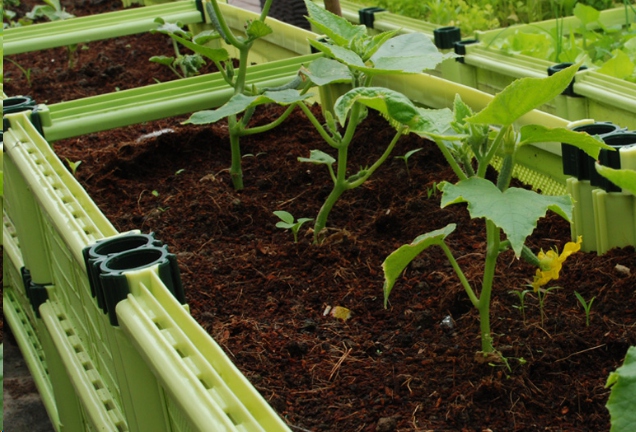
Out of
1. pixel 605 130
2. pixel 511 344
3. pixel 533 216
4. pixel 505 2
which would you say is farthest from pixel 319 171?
pixel 505 2

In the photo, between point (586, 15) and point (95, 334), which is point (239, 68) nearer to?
point (95, 334)

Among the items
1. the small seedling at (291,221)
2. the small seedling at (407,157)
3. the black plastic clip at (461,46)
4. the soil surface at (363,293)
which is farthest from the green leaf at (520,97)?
the black plastic clip at (461,46)

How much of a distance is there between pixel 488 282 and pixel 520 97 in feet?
Result: 1.28

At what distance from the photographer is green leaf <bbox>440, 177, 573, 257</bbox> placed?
1.29 meters

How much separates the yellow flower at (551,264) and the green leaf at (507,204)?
1.08 ft

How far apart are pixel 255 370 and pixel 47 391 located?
3.91ft

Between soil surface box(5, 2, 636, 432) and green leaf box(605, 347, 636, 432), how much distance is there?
44cm

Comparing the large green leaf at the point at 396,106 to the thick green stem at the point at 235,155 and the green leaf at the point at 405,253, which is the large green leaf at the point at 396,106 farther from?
the thick green stem at the point at 235,155

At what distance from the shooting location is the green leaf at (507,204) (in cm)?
129

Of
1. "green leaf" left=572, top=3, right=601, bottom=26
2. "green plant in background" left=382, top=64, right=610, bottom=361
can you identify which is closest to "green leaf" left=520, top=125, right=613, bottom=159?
"green plant in background" left=382, top=64, right=610, bottom=361

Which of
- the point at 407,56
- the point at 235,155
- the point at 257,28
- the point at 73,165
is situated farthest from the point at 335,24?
the point at 73,165

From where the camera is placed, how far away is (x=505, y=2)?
4234 mm

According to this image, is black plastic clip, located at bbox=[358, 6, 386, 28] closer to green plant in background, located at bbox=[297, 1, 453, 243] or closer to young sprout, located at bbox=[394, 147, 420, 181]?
young sprout, located at bbox=[394, 147, 420, 181]

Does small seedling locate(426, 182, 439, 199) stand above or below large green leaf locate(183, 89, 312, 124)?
below
